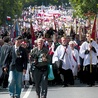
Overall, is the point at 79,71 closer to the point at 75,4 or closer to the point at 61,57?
the point at 61,57

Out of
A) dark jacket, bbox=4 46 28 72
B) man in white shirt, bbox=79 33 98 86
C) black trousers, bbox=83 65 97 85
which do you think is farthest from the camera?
black trousers, bbox=83 65 97 85

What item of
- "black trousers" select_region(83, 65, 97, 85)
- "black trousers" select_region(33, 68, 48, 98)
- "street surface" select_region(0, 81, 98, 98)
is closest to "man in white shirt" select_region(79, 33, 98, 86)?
"black trousers" select_region(83, 65, 97, 85)

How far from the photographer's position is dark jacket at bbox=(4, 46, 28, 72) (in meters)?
17.4

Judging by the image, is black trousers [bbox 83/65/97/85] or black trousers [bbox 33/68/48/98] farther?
black trousers [bbox 83/65/97/85]

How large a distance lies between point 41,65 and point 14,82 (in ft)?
3.44

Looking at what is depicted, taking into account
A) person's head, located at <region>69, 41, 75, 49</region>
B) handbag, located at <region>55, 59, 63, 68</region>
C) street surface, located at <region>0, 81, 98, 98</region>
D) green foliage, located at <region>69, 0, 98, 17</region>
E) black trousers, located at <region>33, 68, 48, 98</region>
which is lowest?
street surface, located at <region>0, 81, 98, 98</region>

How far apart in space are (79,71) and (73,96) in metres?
4.59

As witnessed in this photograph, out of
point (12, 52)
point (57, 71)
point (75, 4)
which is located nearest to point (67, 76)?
point (57, 71)

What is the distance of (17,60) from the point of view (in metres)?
17.5

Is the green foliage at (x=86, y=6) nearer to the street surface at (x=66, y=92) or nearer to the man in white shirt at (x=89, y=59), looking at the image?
the man in white shirt at (x=89, y=59)

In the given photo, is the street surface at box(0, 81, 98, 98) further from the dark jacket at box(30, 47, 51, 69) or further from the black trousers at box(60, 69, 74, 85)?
the dark jacket at box(30, 47, 51, 69)

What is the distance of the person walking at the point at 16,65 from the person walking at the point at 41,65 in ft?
1.58

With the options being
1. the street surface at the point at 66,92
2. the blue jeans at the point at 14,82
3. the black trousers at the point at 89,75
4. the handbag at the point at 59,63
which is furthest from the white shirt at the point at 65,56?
the blue jeans at the point at 14,82

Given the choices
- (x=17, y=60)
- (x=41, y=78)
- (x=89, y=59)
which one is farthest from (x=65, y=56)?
(x=41, y=78)
